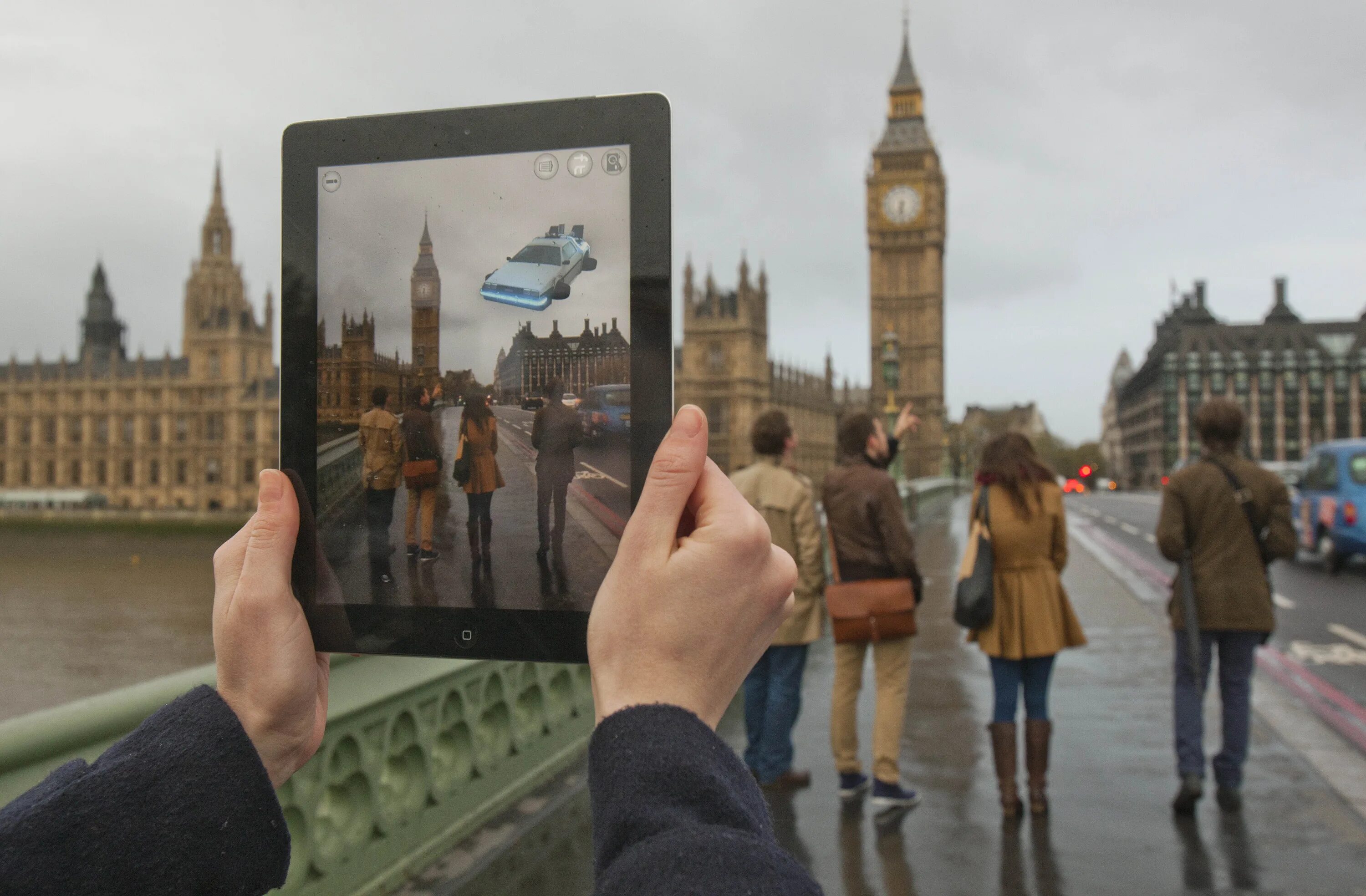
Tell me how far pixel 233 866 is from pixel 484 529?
398mm

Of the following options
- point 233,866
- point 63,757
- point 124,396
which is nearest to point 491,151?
point 233,866

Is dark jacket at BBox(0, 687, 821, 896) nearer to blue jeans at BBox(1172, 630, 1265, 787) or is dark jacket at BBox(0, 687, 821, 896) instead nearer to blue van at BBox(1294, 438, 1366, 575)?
blue jeans at BBox(1172, 630, 1265, 787)

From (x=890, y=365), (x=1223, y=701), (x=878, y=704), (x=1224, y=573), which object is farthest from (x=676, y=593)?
(x=890, y=365)

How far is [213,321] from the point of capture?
90.9 meters

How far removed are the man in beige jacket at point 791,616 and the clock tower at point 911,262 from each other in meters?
91.2

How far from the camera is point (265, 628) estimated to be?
1.09 metres

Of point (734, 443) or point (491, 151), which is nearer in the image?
point (491, 151)

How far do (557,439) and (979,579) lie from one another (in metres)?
4.17

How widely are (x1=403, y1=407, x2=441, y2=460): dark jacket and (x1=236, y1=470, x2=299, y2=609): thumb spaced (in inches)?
5.4

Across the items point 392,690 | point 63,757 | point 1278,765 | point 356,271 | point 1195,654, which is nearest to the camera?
point 356,271

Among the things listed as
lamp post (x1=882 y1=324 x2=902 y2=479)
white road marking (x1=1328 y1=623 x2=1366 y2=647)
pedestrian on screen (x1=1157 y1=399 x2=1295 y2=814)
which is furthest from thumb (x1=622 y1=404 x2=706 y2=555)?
lamp post (x1=882 y1=324 x2=902 y2=479)

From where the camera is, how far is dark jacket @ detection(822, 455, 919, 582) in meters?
5.06

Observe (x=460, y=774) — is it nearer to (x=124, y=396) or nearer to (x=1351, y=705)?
(x=1351, y=705)

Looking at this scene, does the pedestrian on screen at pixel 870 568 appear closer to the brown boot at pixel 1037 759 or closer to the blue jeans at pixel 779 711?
the blue jeans at pixel 779 711
